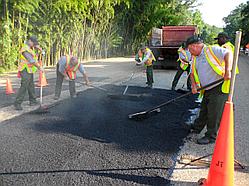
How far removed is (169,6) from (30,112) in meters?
22.9

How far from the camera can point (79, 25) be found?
13.4 meters

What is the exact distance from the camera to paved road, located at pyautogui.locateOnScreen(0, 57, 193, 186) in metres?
2.58

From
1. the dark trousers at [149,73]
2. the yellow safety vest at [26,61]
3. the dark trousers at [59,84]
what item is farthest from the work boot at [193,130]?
the dark trousers at [149,73]

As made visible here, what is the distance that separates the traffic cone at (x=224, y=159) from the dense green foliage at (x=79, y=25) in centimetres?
840

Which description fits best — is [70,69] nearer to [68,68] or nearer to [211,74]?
[68,68]

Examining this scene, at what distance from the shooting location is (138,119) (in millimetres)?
4379

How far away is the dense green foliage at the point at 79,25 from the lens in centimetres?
923

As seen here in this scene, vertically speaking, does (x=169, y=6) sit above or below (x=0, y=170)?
above

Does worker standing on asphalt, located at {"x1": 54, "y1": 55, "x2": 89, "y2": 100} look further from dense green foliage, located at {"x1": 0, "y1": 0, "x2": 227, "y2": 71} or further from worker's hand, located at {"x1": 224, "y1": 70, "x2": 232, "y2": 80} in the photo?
dense green foliage, located at {"x1": 0, "y1": 0, "x2": 227, "y2": 71}

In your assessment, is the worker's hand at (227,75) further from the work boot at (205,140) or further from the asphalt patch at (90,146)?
the asphalt patch at (90,146)

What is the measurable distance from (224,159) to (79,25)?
40.2 feet

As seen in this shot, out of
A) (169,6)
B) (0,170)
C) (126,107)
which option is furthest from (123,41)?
(0,170)

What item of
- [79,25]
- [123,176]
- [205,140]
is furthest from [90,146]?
[79,25]

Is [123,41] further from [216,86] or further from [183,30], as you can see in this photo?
[216,86]
